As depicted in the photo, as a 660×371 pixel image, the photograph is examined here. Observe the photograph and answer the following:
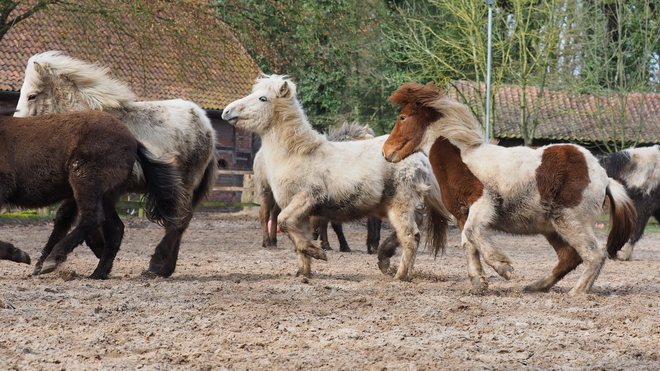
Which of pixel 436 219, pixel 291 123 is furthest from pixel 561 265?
pixel 291 123

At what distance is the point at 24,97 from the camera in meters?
8.24

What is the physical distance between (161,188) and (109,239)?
66 cm

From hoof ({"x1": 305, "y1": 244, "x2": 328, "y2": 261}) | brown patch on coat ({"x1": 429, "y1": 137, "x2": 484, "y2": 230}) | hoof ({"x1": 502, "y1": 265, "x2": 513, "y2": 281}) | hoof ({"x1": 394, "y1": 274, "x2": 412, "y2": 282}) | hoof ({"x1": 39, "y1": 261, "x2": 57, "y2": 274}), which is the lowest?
hoof ({"x1": 394, "y1": 274, "x2": 412, "y2": 282})

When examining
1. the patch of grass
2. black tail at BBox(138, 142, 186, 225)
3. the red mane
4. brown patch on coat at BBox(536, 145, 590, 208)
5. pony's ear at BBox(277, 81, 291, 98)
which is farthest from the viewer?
the patch of grass

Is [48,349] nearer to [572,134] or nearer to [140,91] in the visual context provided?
[140,91]

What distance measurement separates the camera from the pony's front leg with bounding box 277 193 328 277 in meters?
7.65

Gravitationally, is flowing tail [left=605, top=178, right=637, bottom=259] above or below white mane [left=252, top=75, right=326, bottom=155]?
below

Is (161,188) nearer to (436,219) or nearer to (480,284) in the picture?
→ (436,219)

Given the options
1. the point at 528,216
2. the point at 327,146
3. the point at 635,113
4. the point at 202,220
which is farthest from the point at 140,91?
the point at 635,113

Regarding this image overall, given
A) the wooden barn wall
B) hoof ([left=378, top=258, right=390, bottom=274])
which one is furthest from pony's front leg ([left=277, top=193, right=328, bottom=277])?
the wooden barn wall

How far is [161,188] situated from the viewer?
7.63 m

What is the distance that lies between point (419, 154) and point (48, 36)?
1785 centimetres

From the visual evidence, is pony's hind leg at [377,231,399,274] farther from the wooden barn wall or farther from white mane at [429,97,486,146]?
the wooden barn wall

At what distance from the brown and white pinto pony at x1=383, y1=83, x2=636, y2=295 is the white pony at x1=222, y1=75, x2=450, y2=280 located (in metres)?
0.73
